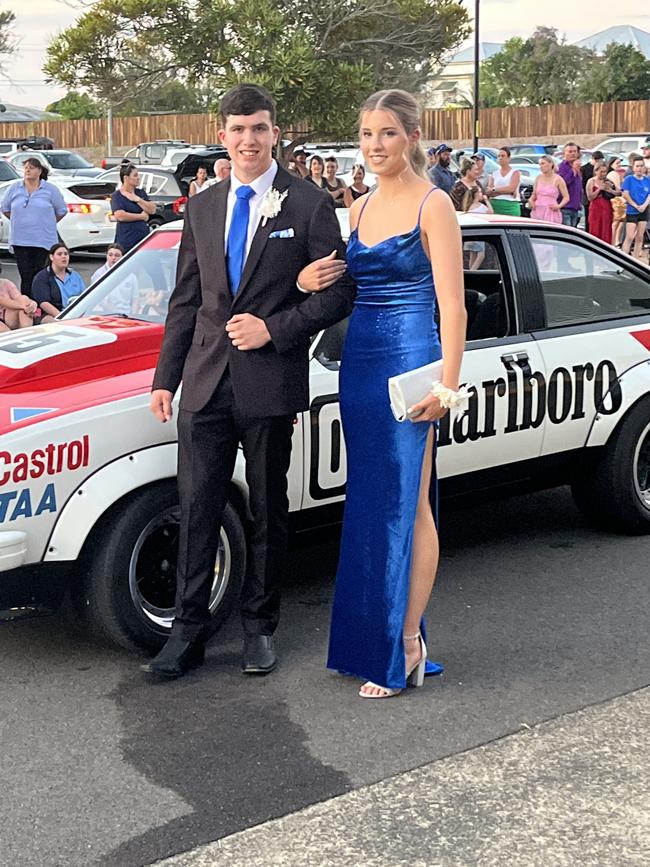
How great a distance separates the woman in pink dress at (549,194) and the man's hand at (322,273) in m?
13.6

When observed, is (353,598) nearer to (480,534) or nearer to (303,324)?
(303,324)

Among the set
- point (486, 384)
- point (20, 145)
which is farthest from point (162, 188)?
point (486, 384)

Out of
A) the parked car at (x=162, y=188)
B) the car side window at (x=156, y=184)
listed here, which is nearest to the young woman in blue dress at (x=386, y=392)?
the parked car at (x=162, y=188)

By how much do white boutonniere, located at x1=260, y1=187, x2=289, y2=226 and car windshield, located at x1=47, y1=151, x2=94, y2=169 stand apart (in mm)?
25569

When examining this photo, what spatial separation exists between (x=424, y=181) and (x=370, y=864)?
2125 mm

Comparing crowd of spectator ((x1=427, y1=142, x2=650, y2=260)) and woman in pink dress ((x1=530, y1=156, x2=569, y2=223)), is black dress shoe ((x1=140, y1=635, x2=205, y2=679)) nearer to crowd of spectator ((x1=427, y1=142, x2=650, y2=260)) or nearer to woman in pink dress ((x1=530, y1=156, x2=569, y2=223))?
crowd of spectator ((x1=427, y1=142, x2=650, y2=260))

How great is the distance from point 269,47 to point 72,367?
1957 centimetres

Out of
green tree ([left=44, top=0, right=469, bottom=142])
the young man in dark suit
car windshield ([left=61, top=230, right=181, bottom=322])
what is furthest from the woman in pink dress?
the young man in dark suit

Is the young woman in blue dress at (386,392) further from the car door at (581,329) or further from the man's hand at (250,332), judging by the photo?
the car door at (581,329)

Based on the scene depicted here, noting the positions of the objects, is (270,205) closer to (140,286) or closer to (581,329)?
(140,286)

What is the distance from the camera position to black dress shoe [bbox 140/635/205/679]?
4375mm

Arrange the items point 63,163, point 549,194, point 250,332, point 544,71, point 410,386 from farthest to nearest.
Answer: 1. point 544,71
2. point 63,163
3. point 549,194
4. point 250,332
5. point 410,386

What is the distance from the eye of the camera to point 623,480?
5.94 metres

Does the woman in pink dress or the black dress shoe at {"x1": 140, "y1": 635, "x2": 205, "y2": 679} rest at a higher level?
the woman in pink dress
